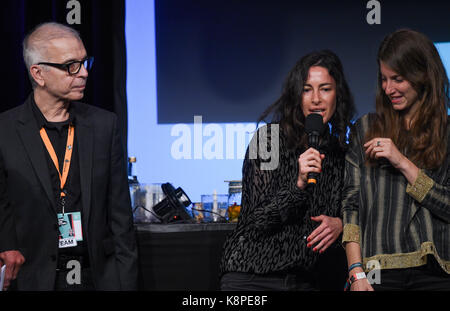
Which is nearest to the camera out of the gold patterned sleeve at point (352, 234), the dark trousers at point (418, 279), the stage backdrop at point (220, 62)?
the dark trousers at point (418, 279)

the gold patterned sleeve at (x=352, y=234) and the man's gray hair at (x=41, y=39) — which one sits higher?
the man's gray hair at (x=41, y=39)

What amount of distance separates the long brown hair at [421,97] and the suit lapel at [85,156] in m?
1.00

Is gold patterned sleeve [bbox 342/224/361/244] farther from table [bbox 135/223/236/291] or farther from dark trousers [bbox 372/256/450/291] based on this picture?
table [bbox 135/223/236/291]

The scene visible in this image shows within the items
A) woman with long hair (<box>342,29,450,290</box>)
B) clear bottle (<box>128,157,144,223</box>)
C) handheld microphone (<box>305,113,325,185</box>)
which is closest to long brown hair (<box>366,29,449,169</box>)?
woman with long hair (<box>342,29,450,290</box>)

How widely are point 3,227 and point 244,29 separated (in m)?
3.18

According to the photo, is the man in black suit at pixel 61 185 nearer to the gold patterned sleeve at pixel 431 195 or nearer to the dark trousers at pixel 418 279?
the dark trousers at pixel 418 279

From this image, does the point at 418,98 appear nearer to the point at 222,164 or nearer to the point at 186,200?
the point at 186,200

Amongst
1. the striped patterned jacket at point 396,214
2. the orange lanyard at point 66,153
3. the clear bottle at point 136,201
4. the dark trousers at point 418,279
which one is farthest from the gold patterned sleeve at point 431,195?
the clear bottle at point 136,201

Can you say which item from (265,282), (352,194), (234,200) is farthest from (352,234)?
(234,200)

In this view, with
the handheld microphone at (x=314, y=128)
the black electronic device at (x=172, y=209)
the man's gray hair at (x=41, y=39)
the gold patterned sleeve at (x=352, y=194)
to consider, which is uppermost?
the man's gray hair at (x=41, y=39)

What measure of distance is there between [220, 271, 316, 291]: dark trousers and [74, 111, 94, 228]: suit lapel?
56 centimetres

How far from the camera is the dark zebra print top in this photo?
1913 mm

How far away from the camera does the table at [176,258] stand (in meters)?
2.67

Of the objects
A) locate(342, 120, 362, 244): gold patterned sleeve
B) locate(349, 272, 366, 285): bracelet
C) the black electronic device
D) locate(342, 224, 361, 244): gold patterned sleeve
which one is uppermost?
locate(342, 120, 362, 244): gold patterned sleeve
